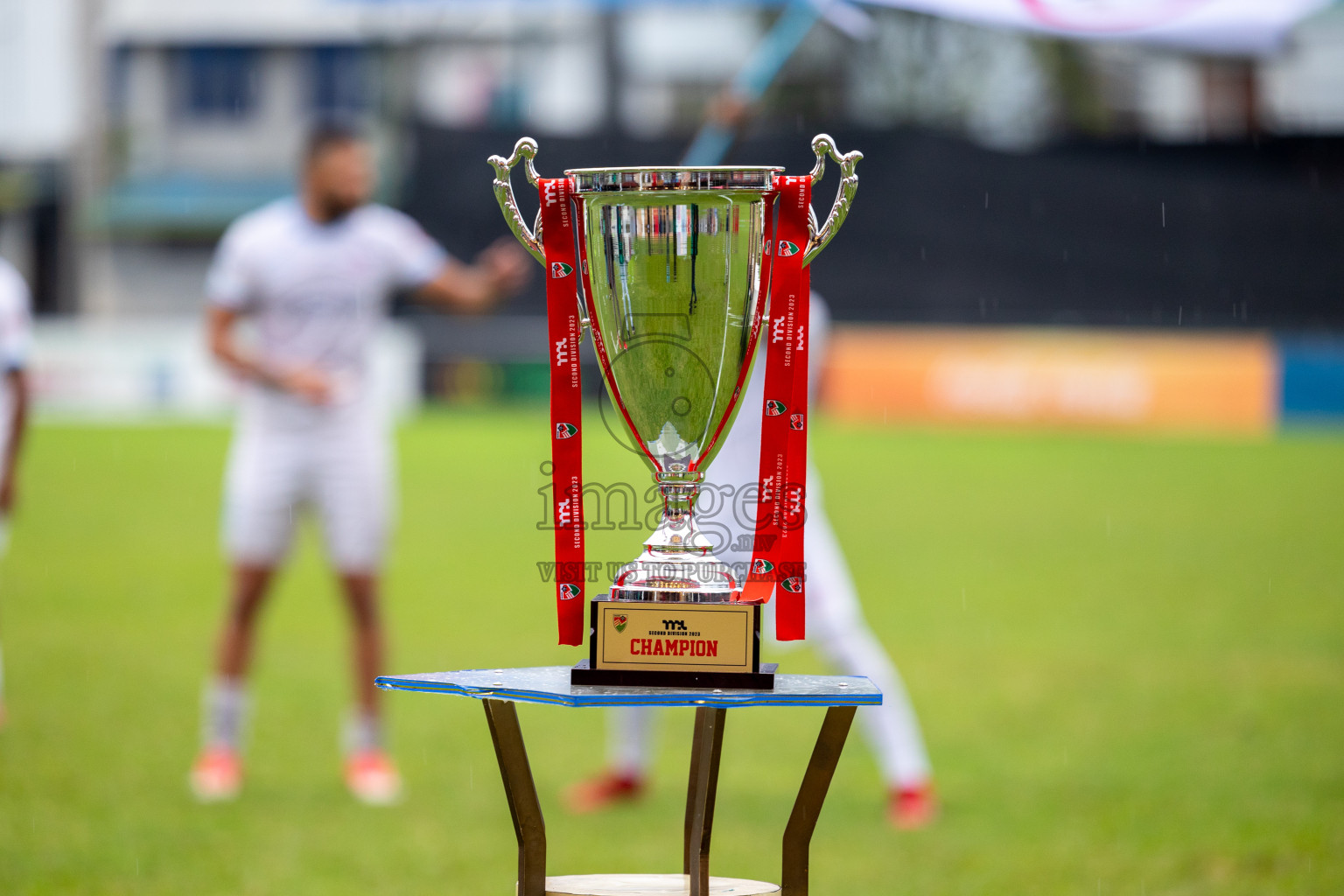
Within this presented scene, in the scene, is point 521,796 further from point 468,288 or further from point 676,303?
point 468,288

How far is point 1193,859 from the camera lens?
4203 millimetres

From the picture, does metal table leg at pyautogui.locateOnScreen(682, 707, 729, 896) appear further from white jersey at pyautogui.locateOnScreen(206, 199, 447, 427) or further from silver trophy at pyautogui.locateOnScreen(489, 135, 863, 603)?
white jersey at pyautogui.locateOnScreen(206, 199, 447, 427)

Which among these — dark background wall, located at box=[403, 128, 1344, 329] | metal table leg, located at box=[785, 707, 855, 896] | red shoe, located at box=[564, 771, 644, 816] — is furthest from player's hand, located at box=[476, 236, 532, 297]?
dark background wall, located at box=[403, 128, 1344, 329]

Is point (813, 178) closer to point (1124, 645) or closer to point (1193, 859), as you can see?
point (1193, 859)

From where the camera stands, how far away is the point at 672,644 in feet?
7.00

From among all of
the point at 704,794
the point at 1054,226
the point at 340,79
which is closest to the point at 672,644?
the point at 704,794

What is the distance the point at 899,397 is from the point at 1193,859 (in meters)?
17.1

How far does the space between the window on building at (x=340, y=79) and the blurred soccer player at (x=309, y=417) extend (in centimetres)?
3170

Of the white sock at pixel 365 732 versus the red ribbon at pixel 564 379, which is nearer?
the red ribbon at pixel 564 379

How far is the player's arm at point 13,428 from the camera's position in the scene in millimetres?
5125

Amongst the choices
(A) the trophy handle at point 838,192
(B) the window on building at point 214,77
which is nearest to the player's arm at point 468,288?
(A) the trophy handle at point 838,192

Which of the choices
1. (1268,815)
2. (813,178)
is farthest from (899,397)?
(813,178)

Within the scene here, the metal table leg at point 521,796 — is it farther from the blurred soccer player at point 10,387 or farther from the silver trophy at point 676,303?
the blurred soccer player at point 10,387

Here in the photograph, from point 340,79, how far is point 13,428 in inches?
1255
